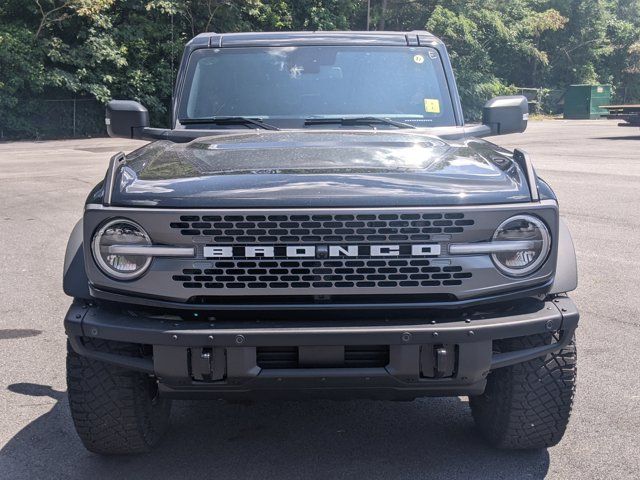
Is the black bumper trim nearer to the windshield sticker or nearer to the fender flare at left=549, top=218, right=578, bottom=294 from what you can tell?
the fender flare at left=549, top=218, right=578, bottom=294

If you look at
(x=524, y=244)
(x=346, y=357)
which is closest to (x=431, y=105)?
(x=524, y=244)

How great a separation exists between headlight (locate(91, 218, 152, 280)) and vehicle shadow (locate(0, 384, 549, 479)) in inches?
37.9

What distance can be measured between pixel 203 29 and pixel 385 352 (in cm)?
3109

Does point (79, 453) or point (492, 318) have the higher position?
point (492, 318)

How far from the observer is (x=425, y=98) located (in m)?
5.08

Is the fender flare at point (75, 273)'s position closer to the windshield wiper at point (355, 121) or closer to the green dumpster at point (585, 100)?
the windshield wiper at point (355, 121)

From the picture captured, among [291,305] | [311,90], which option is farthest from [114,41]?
[291,305]

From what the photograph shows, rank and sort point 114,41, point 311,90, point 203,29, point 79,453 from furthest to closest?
point 203,29, point 114,41, point 311,90, point 79,453

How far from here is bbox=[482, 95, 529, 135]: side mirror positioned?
16.8ft

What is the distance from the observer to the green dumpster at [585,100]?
1848 inches

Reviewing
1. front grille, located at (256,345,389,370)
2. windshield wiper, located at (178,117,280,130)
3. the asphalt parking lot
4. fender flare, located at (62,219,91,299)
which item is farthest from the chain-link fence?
front grille, located at (256,345,389,370)

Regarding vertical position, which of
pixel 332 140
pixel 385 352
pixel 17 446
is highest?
pixel 332 140

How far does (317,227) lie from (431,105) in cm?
206

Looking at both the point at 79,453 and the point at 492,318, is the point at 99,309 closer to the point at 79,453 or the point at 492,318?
the point at 79,453
